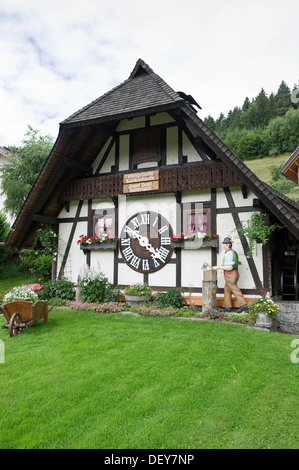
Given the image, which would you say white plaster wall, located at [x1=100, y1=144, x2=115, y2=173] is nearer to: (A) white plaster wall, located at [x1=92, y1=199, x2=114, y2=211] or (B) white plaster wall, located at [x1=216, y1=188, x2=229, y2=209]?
(A) white plaster wall, located at [x1=92, y1=199, x2=114, y2=211]

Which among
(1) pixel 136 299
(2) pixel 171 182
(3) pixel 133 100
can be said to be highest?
(3) pixel 133 100

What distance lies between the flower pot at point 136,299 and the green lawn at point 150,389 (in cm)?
215

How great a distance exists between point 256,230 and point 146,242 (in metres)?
3.12

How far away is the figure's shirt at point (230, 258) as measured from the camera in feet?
26.9

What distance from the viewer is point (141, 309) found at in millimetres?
8422

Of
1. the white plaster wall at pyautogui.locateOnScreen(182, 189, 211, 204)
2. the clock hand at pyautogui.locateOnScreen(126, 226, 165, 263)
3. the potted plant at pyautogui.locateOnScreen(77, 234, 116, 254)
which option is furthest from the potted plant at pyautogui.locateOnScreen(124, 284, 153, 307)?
the white plaster wall at pyautogui.locateOnScreen(182, 189, 211, 204)

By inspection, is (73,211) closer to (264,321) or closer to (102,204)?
(102,204)

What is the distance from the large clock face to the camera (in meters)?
9.57

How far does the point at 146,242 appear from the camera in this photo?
9766mm

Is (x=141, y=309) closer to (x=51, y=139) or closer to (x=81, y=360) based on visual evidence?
(x=81, y=360)

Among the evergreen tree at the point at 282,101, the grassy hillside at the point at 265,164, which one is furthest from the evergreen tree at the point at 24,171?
the evergreen tree at the point at 282,101

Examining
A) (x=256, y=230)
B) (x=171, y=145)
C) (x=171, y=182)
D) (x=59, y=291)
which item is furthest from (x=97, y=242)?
(x=256, y=230)
